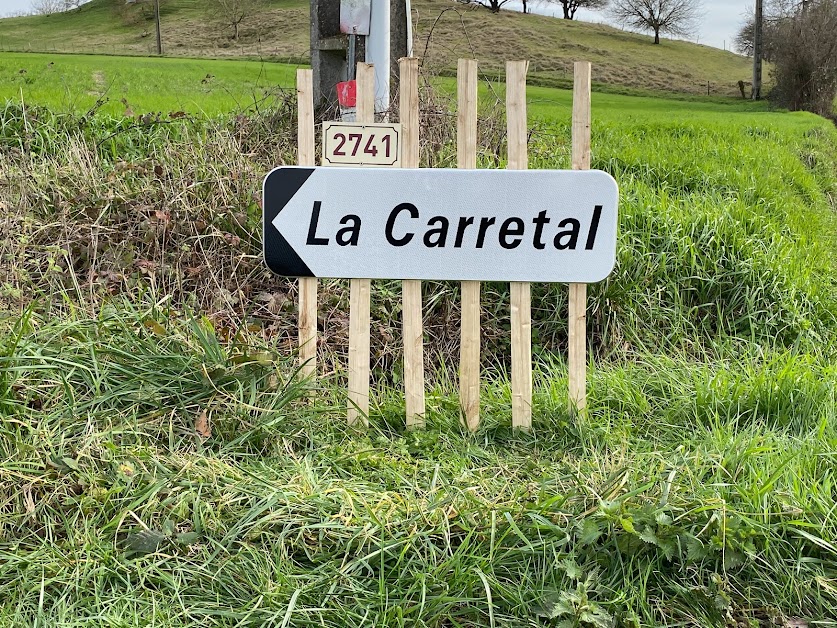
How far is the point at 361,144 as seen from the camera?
297 cm

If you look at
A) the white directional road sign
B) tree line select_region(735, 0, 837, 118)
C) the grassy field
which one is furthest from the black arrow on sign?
tree line select_region(735, 0, 837, 118)

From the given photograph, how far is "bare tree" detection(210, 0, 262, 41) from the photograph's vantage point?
40250 mm

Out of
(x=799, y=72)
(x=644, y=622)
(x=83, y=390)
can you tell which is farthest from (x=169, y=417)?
(x=799, y=72)

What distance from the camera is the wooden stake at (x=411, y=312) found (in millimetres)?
2945

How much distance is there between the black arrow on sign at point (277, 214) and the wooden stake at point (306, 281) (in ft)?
0.27

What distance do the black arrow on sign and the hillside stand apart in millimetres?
27025

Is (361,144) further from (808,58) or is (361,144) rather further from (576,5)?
(576,5)

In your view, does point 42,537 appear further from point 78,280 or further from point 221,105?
point 221,105

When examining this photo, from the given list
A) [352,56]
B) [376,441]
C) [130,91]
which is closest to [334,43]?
[352,56]

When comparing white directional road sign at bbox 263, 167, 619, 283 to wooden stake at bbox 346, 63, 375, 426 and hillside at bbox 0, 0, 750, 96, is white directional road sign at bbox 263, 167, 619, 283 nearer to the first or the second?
wooden stake at bbox 346, 63, 375, 426

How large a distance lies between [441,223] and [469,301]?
13.9 inches

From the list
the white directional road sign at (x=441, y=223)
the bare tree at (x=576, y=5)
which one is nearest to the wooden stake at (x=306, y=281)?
the white directional road sign at (x=441, y=223)

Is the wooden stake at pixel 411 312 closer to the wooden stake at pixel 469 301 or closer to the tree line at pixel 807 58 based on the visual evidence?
the wooden stake at pixel 469 301

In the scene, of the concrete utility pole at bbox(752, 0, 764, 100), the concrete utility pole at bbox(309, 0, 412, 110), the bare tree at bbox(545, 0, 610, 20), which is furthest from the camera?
the bare tree at bbox(545, 0, 610, 20)
